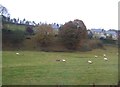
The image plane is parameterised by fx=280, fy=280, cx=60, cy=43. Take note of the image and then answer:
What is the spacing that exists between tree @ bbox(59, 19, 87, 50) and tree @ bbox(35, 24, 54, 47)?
8.98 feet

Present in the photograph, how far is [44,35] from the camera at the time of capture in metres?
62.0

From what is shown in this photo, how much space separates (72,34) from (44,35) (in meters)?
6.20

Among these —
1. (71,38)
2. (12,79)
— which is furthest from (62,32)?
(12,79)

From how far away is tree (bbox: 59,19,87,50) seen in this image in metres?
60.5

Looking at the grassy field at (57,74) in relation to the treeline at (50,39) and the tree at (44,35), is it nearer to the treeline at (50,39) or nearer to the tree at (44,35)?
the treeline at (50,39)

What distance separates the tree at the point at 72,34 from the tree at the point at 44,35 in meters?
2.74

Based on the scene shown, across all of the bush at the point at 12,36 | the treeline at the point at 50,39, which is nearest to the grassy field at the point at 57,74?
the bush at the point at 12,36

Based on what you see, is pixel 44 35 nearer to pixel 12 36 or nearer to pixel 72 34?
pixel 72 34

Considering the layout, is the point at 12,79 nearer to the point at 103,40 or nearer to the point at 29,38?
the point at 29,38

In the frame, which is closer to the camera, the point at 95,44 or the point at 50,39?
the point at 50,39

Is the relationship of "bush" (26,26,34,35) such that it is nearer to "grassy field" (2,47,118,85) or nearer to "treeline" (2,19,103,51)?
"treeline" (2,19,103,51)

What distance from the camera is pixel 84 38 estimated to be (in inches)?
2539

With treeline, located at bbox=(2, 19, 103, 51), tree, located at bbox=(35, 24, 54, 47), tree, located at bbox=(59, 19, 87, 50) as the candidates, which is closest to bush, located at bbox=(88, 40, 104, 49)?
treeline, located at bbox=(2, 19, 103, 51)

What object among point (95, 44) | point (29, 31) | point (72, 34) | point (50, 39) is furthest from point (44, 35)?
point (95, 44)
